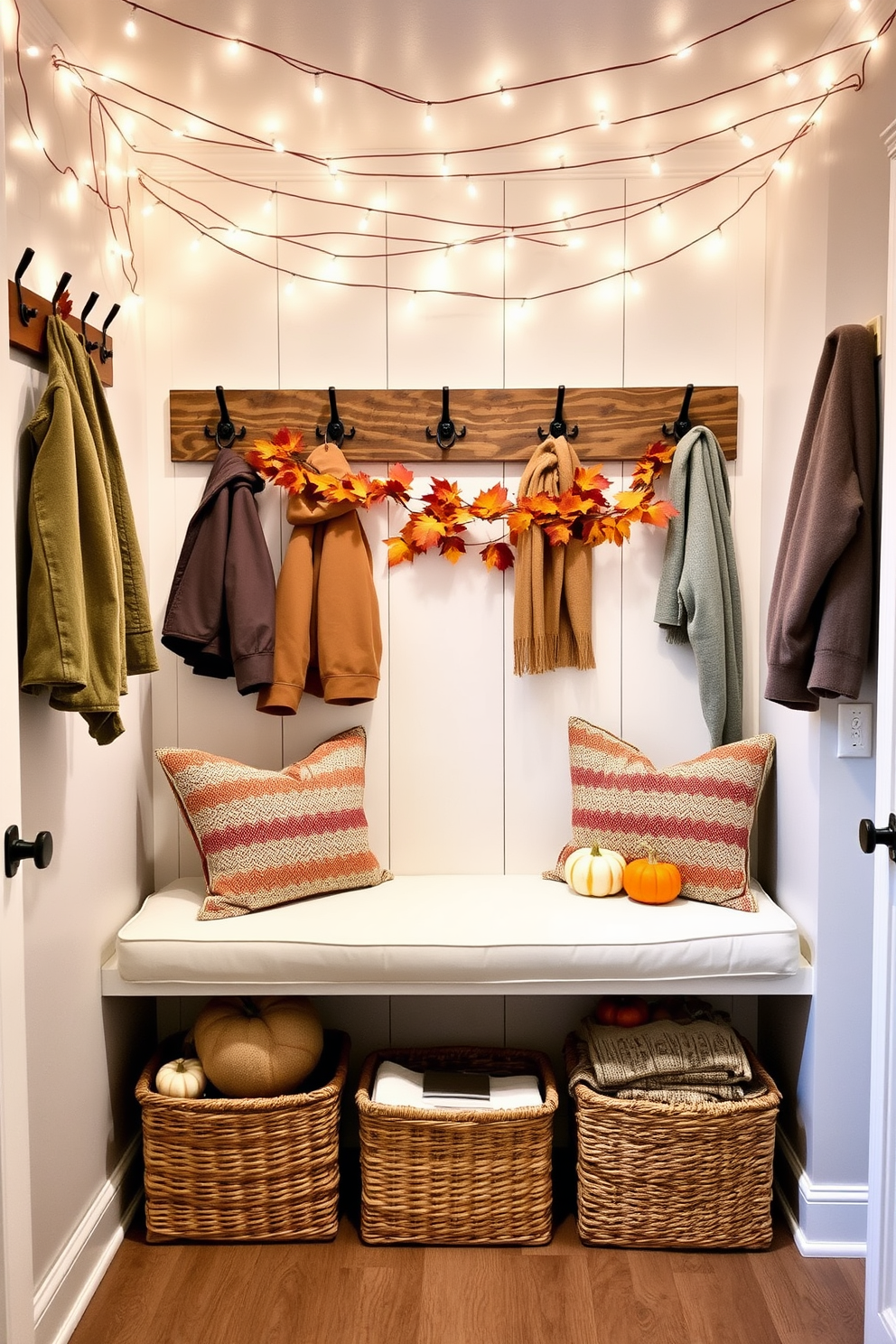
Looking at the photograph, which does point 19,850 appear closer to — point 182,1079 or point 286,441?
point 182,1079

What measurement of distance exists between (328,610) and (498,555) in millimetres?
466

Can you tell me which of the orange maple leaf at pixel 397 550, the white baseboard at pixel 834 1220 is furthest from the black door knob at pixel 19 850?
the white baseboard at pixel 834 1220

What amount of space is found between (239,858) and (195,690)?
55 centimetres

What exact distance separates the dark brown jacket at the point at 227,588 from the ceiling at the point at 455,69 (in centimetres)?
82

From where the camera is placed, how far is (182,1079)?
225cm

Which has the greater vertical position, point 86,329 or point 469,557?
point 86,329

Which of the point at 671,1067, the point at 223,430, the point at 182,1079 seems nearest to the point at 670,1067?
the point at 671,1067

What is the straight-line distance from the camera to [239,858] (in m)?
2.32

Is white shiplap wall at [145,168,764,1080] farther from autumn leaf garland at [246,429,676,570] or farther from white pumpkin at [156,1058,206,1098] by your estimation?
white pumpkin at [156,1058,206,1098]

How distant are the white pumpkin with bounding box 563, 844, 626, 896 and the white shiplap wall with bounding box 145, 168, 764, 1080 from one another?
24 cm

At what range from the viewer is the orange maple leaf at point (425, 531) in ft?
8.35

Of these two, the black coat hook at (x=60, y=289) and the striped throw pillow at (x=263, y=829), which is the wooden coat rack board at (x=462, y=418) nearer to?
the black coat hook at (x=60, y=289)

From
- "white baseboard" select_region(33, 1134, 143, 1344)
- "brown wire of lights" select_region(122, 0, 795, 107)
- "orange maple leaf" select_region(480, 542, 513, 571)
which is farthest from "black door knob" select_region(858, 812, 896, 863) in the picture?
"white baseboard" select_region(33, 1134, 143, 1344)

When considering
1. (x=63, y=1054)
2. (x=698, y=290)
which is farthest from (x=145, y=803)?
(x=698, y=290)
